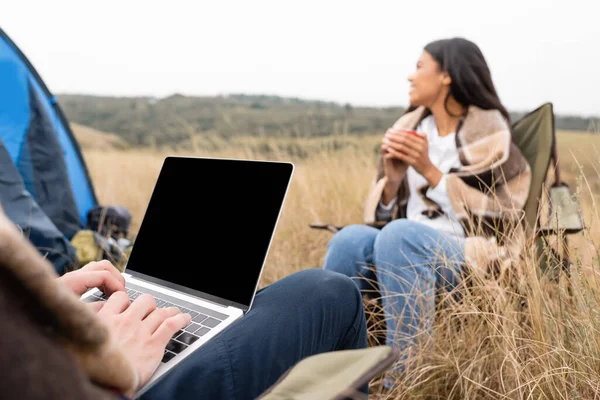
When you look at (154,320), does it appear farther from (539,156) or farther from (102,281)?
(539,156)

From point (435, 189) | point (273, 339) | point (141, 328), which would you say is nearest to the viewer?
point (141, 328)

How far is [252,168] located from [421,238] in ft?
2.57

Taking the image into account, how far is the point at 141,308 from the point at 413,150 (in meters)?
1.34

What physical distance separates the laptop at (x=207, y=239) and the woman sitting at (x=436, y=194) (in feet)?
2.11

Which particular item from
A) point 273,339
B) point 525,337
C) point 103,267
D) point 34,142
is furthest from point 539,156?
point 34,142

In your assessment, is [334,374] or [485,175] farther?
[485,175]

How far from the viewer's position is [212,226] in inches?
43.6

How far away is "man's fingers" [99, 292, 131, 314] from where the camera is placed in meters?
0.80

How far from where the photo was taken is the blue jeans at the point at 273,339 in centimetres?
80

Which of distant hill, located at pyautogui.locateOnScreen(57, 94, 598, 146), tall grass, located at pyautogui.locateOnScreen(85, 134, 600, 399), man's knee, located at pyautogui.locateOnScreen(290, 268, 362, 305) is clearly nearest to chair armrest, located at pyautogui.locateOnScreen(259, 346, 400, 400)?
man's knee, located at pyautogui.locateOnScreen(290, 268, 362, 305)

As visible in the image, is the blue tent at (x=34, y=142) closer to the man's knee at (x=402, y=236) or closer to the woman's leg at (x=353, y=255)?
the woman's leg at (x=353, y=255)

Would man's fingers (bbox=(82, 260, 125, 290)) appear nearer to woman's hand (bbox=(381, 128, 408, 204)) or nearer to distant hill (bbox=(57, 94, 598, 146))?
woman's hand (bbox=(381, 128, 408, 204))

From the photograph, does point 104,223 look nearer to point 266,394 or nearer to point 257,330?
point 257,330

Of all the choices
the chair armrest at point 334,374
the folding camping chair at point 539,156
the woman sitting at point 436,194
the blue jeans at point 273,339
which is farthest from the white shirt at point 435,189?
the chair armrest at point 334,374
